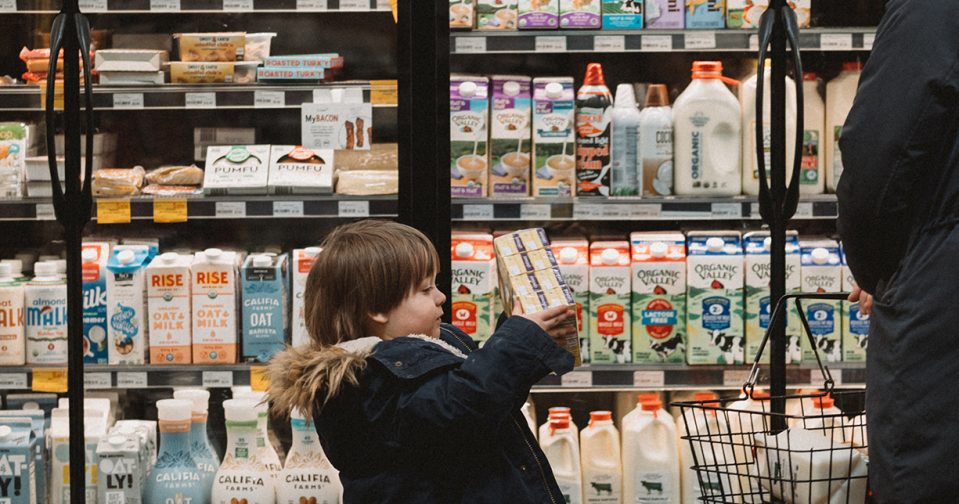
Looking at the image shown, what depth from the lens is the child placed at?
1533 millimetres

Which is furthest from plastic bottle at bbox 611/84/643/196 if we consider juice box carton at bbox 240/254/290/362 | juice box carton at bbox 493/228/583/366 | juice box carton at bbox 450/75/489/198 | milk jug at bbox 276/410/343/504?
juice box carton at bbox 493/228/583/366

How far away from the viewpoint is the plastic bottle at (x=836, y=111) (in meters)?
2.89

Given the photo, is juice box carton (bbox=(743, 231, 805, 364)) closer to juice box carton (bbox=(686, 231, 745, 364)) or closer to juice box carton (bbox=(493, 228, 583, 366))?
juice box carton (bbox=(686, 231, 745, 364))

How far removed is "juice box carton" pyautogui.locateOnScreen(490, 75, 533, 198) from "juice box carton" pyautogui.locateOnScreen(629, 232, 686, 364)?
0.37 m

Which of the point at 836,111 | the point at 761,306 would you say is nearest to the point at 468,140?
the point at 761,306

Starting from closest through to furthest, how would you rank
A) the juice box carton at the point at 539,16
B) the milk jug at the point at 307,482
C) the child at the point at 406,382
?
the child at the point at 406,382 < the milk jug at the point at 307,482 < the juice box carton at the point at 539,16

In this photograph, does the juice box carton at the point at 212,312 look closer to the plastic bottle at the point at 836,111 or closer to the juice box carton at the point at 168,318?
the juice box carton at the point at 168,318

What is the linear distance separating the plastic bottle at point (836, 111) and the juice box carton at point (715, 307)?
14.1 inches

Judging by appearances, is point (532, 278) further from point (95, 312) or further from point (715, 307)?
point (95, 312)

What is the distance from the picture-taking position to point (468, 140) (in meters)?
2.84

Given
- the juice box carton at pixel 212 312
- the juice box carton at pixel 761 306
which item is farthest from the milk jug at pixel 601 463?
the juice box carton at pixel 212 312

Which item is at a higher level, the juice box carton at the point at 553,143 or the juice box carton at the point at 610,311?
the juice box carton at the point at 553,143

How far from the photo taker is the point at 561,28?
9.23 feet

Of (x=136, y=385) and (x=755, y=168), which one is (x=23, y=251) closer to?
(x=136, y=385)
